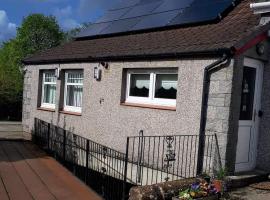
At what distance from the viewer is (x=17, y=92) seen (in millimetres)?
25812

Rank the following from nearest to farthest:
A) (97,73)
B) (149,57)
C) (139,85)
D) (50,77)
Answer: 1. (149,57)
2. (139,85)
3. (97,73)
4. (50,77)

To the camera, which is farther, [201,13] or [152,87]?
[201,13]

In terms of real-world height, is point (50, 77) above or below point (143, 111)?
above

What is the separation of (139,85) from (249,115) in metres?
2.98

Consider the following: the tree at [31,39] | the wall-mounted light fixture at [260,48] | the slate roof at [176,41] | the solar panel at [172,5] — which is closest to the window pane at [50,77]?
the slate roof at [176,41]

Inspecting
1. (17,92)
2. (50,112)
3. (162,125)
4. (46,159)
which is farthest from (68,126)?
(17,92)

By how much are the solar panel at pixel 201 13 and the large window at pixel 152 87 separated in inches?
69.4

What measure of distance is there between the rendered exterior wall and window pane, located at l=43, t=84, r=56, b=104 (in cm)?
61

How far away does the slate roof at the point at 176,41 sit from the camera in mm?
8570

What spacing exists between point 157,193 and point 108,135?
15.7ft

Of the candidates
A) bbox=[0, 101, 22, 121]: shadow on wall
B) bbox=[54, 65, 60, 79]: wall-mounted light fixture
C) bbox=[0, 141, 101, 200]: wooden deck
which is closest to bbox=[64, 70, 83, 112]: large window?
bbox=[54, 65, 60, 79]: wall-mounted light fixture

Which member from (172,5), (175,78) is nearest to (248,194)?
(175,78)

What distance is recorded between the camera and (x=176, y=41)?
9.86 metres

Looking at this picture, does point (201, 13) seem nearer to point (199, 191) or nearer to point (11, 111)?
point (199, 191)
